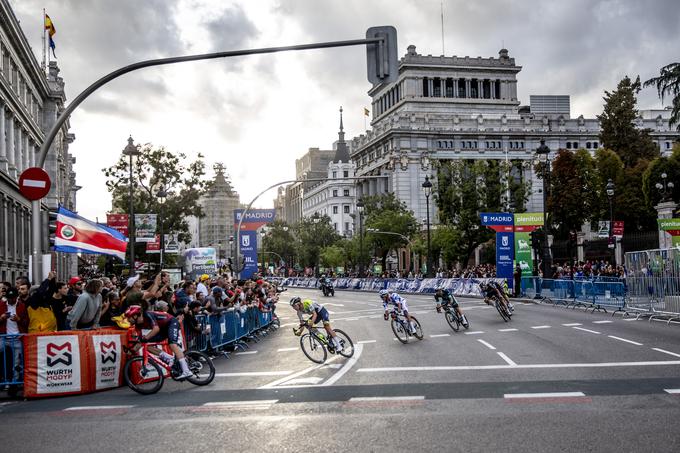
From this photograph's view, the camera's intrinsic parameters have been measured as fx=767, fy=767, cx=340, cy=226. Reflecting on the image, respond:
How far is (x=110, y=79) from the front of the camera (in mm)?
13531

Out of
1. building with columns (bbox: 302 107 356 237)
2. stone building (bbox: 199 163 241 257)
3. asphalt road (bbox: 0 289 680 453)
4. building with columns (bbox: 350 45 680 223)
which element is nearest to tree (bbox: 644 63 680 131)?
asphalt road (bbox: 0 289 680 453)

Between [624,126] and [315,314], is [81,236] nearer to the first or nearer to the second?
[315,314]

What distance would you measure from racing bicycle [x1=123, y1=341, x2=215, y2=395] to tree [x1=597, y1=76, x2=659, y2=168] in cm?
6523

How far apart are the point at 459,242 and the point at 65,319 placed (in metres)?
55.6

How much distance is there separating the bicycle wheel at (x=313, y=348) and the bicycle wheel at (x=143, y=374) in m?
3.84

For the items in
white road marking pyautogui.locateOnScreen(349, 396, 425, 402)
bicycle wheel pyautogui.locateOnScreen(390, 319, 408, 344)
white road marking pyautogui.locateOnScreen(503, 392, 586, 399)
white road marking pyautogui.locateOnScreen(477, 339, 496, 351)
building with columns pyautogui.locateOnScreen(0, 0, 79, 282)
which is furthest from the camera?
building with columns pyautogui.locateOnScreen(0, 0, 79, 282)

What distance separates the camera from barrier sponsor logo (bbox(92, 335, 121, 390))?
1327 cm

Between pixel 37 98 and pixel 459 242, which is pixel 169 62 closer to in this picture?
pixel 37 98

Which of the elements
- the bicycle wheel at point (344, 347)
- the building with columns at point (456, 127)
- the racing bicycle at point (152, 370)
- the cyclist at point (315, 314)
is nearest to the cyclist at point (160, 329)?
the racing bicycle at point (152, 370)

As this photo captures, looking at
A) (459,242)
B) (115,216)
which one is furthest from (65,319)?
(459,242)

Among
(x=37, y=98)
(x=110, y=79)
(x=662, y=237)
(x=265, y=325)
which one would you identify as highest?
(x=37, y=98)

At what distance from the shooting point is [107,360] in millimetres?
13430

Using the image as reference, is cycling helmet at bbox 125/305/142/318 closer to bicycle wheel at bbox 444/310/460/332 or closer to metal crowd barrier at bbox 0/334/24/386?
metal crowd barrier at bbox 0/334/24/386

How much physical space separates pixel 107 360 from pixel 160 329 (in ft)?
4.05
